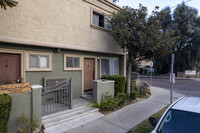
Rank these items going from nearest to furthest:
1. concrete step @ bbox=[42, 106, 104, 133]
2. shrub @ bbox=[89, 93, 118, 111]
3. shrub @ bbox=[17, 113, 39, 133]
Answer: shrub @ bbox=[17, 113, 39, 133]
concrete step @ bbox=[42, 106, 104, 133]
shrub @ bbox=[89, 93, 118, 111]

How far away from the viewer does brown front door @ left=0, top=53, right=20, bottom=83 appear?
4.72 metres

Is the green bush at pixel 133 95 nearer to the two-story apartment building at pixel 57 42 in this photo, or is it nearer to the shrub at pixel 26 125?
the two-story apartment building at pixel 57 42

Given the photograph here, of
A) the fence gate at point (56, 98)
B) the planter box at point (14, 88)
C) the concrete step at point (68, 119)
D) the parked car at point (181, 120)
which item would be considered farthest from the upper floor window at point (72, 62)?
the parked car at point (181, 120)

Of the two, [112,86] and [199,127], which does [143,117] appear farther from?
[199,127]

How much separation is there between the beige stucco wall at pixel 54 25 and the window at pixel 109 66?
910 mm

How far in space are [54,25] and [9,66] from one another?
255 centimetres

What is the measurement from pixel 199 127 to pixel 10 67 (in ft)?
20.1

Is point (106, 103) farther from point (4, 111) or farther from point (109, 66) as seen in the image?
point (4, 111)

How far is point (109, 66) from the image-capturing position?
8859mm

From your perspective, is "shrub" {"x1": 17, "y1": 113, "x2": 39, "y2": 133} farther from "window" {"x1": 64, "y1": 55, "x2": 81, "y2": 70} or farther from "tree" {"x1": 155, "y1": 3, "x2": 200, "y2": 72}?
"tree" {"x1": 155, "y1": 3, "x2": 200, "y2": 72}

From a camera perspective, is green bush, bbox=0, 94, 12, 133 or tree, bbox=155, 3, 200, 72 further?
tree, bbox=155, 3, 200, 72

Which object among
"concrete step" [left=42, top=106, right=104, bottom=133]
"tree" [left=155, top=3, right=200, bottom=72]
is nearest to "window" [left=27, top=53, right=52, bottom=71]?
"concrete step" [left=42, top=106, right=104, bottom=133]

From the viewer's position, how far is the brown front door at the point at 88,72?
7492 mm

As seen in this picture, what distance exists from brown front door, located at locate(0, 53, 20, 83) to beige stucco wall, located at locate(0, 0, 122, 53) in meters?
0.71
